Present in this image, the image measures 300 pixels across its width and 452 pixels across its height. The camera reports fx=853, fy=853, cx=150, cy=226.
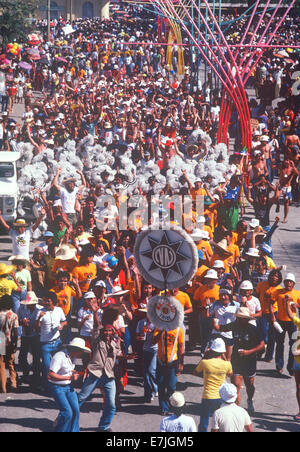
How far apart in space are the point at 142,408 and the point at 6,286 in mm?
2541

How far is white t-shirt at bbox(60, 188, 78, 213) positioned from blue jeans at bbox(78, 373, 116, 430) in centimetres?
659

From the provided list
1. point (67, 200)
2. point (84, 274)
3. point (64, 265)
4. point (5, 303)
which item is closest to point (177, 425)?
point (5, 303)

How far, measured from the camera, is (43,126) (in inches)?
877

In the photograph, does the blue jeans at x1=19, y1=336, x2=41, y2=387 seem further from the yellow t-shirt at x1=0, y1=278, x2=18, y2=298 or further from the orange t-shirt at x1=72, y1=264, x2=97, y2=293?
the orange t-shirt at x1=72, y1=264, x2=97, y2=293

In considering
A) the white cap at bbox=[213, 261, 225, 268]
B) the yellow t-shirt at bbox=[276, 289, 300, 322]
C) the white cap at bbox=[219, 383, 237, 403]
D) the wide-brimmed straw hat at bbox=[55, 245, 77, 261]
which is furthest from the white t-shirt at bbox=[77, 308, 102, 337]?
the white cap at bbox=[219, 383, 237, 403]

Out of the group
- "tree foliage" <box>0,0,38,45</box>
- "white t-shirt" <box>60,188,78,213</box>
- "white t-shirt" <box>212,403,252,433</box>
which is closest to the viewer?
"white t-shirt" <box>212,403,252,433</box>

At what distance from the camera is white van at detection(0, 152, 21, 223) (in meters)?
17.2

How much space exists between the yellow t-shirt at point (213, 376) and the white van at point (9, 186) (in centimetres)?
851

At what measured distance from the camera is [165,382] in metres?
10.5

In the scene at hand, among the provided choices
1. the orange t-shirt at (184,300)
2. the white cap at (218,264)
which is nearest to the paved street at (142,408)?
the orange t-shirt at (184,300)

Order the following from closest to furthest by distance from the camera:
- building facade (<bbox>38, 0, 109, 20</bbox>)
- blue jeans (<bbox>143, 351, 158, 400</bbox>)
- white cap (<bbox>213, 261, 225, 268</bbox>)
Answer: blue jeans (<bbox>143, 351, 158, 400</bbox>) < white cap (<bbox>213, 261, 225, 268</bbox>) < building facade (<bbox>38, 0, 109, 20</bbox>)

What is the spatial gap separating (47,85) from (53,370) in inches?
1101

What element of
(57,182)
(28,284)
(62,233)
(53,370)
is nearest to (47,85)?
(57,182)

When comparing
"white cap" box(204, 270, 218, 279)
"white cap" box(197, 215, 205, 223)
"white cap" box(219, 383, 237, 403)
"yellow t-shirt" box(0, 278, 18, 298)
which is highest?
"white cap" box(197, 215, 205, 223)
